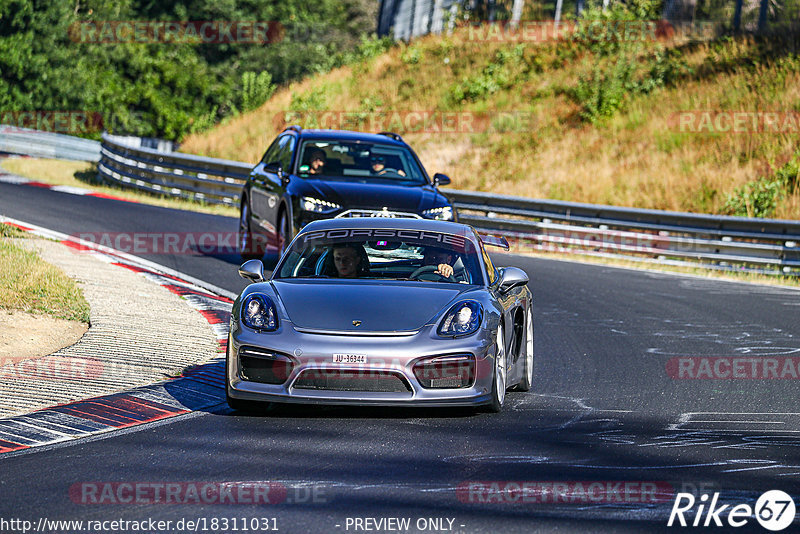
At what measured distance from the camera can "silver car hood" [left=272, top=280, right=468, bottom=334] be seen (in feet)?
24.8

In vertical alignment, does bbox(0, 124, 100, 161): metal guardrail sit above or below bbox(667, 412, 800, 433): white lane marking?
below

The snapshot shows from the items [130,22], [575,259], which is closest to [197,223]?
[575,259]

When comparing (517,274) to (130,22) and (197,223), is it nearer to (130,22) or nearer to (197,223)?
(197,223)

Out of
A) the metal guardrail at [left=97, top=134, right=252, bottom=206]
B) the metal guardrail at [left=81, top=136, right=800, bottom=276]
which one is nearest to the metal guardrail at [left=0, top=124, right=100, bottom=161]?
the metal guardrail at [left=97, top=134, right=252, bottom=206]

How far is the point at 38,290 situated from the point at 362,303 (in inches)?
205

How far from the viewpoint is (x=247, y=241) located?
1681 centimetres

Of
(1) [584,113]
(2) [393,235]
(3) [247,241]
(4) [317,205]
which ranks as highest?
(1) [584,113]

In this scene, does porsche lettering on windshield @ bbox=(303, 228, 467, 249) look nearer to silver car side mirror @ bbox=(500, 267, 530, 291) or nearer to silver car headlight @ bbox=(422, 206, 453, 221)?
silver car side mirror @ bbox=(500, 267, 530, 291)

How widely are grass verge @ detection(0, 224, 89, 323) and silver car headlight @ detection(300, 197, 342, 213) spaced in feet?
9.11

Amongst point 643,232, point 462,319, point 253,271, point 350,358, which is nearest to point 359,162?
point 253,271

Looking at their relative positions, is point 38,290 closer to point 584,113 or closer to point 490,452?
point 490,452

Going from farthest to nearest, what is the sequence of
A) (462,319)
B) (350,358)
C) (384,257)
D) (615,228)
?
1. (615,228)
2. (384,257)
3. (462,319)
4. (350,358)

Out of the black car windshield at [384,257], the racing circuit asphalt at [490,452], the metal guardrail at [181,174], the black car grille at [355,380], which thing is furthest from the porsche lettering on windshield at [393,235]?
the metal guardrail at [181,174]

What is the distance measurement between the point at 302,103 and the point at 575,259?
18.2 metres
